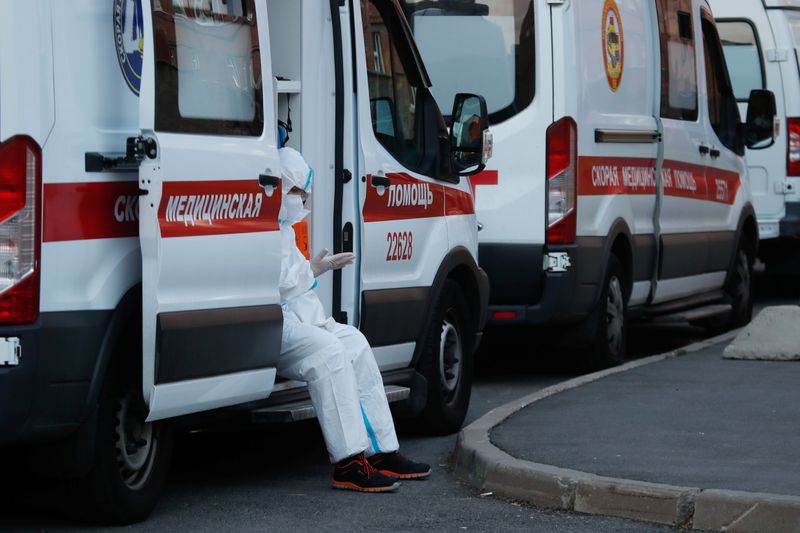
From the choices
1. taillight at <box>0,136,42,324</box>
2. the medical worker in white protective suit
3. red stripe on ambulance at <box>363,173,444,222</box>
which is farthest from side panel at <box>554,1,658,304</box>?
taillight at <box>0,136,42,324</box>

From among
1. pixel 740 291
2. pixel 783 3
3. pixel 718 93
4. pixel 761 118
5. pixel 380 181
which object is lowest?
pixel 740 291

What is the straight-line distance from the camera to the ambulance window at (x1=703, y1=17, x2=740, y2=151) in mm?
12500

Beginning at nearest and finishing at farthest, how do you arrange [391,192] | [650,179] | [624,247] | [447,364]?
[391,192] → [447,364] → [624,247] → [650,179]

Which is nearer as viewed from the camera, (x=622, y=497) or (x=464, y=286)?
(x=622, y=497)

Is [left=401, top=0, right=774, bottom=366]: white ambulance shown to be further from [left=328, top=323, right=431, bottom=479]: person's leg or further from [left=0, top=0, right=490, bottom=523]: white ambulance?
[left=328, top=323, right=431, bottom=479]: person's leg

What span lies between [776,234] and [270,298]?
9.69m

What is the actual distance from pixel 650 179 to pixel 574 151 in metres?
1.49

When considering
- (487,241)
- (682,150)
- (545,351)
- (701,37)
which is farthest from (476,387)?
(701,37)

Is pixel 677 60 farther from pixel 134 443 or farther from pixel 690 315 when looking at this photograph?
pixel 134 443

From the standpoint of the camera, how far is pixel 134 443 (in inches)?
229

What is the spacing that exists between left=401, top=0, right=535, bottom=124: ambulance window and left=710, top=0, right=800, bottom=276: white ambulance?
5.76 m

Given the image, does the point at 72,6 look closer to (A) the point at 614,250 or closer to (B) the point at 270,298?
(B) the point at 270,298

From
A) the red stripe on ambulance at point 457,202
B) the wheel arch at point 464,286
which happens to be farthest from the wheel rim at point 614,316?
the red stripe on ambulance at point 457,202

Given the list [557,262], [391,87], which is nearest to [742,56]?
[557,262]
